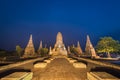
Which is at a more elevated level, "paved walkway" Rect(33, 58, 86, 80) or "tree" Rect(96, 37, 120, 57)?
"tree" Rect(96, 37, 120, 57)

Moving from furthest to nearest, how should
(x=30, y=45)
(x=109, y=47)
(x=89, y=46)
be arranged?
(x=30, y=45) → (x=89, y=46) → (x=109, y=47)

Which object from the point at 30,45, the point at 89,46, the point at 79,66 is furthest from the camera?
the point at 30,45

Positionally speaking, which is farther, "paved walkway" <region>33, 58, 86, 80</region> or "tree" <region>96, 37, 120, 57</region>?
"tree" <region>96, 37, 120, 57</region>

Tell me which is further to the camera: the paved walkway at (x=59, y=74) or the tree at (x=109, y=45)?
the tree at (x=109, y=45)

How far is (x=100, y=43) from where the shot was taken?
119 feet

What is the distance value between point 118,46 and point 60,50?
21.1 meters

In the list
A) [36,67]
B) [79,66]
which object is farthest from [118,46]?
[36,67]

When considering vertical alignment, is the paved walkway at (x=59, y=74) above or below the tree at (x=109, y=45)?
below

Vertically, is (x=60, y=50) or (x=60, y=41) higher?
(x=60, y=41)

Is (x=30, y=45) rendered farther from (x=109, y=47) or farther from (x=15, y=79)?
(x=15, y=79)

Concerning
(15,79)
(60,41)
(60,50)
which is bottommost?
(15,79)

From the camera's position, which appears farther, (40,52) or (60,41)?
(40,52)

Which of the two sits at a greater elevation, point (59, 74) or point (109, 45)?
point (109, 45)

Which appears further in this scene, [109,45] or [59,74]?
[109,45]
